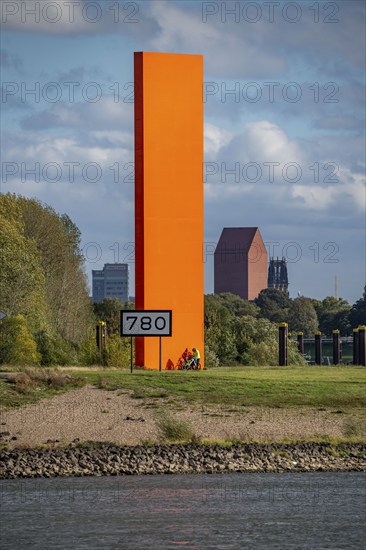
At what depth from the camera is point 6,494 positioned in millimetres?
26828

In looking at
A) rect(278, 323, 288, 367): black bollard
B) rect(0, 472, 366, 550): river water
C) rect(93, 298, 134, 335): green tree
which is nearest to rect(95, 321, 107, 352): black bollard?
rect(278, 323, 288, 367): black bollard

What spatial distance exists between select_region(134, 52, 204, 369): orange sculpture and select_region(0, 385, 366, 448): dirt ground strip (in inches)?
362

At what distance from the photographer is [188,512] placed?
24562 mm

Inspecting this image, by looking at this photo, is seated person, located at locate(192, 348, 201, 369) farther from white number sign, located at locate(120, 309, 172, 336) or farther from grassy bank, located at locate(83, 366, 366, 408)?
white number sign, located at locate(120, 309, 172, 336)

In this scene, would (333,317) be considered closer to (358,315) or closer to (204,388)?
(358,315)

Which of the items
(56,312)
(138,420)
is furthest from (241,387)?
(56,312)

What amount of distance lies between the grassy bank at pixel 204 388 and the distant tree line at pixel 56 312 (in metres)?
8.76

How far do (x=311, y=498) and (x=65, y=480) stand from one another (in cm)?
545

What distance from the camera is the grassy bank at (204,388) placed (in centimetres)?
3644

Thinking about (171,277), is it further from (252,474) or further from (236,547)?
(236,547)

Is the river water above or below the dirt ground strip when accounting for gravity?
below

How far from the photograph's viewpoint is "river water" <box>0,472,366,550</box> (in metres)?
22.0

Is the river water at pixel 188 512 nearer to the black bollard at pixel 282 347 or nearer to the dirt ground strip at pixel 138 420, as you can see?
the dirt ground strip at pixel 138 420

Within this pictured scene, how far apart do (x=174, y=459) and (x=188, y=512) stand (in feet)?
20.4
